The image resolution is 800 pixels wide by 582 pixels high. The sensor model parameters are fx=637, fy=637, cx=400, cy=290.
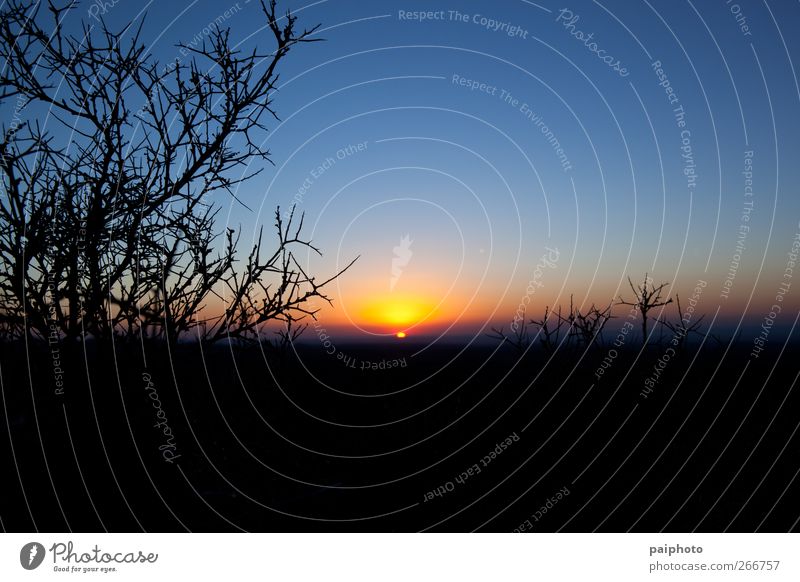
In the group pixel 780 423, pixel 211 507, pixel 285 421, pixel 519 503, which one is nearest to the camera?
pixel 211 507

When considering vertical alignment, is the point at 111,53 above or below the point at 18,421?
above

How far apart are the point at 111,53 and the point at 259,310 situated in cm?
224

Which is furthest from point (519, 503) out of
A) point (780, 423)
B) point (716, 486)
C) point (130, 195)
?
point (780, 423)

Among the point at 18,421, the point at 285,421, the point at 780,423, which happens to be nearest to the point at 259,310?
the point at 18,421

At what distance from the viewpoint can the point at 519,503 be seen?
23.3 ft

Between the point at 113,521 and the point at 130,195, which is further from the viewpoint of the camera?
the point at 113,521

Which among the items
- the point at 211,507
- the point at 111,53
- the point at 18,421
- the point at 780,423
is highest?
the point at 111,53

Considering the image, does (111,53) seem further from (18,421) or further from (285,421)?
(285,421)

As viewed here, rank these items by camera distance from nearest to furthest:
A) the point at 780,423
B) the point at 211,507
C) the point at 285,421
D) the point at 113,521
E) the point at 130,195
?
the point at 130,195 < the point at 113,521 < the point at 211,507 < the point at 285,421 < the point at 780,423
